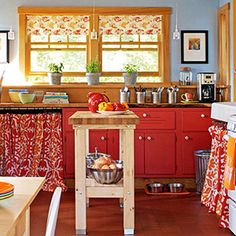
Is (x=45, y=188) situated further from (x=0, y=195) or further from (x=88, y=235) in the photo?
(x=0, y=195)

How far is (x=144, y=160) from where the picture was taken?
550 cm

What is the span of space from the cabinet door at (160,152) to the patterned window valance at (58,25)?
1.86 meters

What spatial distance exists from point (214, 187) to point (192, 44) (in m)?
2.73

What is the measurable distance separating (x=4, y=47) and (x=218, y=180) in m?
3.63

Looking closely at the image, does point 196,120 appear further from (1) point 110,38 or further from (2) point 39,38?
(2) point 39,38

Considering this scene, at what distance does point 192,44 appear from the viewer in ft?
20.7

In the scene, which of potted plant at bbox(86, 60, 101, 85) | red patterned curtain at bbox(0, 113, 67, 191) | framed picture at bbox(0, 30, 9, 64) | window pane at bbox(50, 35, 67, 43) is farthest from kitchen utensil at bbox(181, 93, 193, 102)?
framed picture at bbox(0, 30, 9, 64)

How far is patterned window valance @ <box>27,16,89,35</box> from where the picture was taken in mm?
6293

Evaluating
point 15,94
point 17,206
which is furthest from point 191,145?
point 17,206

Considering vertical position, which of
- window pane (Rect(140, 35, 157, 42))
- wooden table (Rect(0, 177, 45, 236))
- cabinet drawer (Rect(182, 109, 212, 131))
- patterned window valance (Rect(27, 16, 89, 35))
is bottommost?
wooden table (Rect(0, 177, 45, 236))

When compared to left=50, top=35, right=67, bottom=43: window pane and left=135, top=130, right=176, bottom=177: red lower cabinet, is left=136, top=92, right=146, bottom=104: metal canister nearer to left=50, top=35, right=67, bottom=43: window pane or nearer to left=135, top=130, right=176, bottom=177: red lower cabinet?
left=135, top=130, right=176, bottom=177: red lower cabinet

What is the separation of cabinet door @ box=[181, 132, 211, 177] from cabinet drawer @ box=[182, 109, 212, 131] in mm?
71

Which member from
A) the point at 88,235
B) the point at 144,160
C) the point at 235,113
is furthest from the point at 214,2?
the point at 88,235

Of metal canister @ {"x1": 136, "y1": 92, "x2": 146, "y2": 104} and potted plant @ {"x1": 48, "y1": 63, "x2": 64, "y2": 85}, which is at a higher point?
potted plant @ {"x1": 48, "y1": 63, "x2": 64, "y2": 85}
